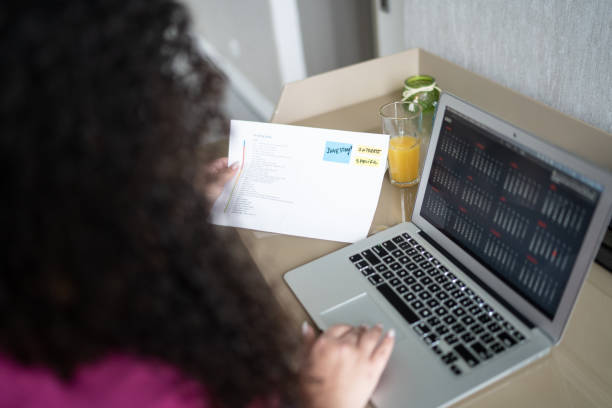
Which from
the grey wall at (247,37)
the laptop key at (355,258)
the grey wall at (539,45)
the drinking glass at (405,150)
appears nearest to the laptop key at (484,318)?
the laptop key at (355,258)

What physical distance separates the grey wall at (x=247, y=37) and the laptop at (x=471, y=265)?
1.71 metres

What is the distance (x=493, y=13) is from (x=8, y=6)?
39.2 inches

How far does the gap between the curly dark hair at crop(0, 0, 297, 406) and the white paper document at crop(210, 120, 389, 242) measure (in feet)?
1.41

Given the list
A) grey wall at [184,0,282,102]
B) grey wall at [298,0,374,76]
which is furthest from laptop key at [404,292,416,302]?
grey wall at [184,0,282,102]

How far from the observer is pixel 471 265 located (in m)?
0.73

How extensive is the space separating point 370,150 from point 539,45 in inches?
16.4

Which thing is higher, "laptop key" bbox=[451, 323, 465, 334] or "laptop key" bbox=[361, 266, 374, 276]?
"laptop key" bbox=[451, 323, 465, 334]

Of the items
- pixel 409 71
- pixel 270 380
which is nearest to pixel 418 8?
pixel 409 71

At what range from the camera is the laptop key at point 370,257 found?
79cm

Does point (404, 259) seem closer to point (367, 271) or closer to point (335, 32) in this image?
point (367, 271)

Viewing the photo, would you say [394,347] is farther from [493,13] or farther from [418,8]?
[418,8]

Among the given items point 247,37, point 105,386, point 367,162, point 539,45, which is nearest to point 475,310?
point 367,162

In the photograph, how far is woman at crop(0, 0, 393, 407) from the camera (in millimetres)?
355

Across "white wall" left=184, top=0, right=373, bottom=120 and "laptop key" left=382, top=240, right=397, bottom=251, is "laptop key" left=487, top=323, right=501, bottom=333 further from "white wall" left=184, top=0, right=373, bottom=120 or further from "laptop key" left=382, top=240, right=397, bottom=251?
"white wall" left=184, top=0, right=373, bottom=120
